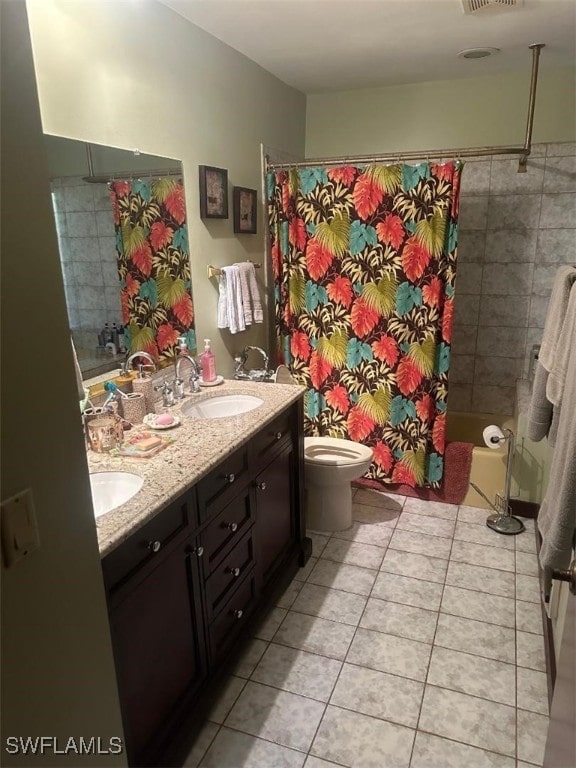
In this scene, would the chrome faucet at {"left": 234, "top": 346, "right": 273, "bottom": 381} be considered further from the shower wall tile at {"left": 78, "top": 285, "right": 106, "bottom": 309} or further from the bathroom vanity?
the shower wall tile at {"left": 78, "top": 285, "right": 106, "bottom": 309}

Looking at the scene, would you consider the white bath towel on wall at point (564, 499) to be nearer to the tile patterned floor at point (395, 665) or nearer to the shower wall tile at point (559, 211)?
the tile patterned floor at point (395, 665)

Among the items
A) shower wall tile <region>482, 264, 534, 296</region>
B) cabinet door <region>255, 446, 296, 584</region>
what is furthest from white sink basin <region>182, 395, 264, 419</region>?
shower wall tile <region>482, 264, 534, 296</region>

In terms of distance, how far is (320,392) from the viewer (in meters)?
3.14

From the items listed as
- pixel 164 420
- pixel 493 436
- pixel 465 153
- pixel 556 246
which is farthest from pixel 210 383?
pixel 556 246

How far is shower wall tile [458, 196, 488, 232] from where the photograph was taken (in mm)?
3434

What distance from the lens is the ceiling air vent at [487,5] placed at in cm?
206

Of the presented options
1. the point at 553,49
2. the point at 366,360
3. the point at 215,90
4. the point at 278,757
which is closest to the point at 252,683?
the point at 278,757

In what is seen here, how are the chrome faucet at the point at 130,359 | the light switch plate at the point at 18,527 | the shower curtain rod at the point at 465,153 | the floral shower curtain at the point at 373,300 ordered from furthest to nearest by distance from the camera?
the floral shower curtain at the point at 373,300
the shower curtain rod at the point at 465,153
the chrome faucet at the point at 130,359
the light switch plate at the point at 18,527

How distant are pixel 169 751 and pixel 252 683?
43cm

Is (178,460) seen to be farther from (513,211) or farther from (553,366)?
(513,211)

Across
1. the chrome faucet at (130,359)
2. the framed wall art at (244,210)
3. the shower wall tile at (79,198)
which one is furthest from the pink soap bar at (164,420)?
the framed wall art at (244,210)

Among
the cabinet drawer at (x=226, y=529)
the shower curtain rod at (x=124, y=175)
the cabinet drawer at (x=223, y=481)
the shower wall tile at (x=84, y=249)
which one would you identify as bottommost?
the cabinet drawer at (x=226, y=529)

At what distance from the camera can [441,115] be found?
3.29 m

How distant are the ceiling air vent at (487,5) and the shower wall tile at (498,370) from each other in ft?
6.84
